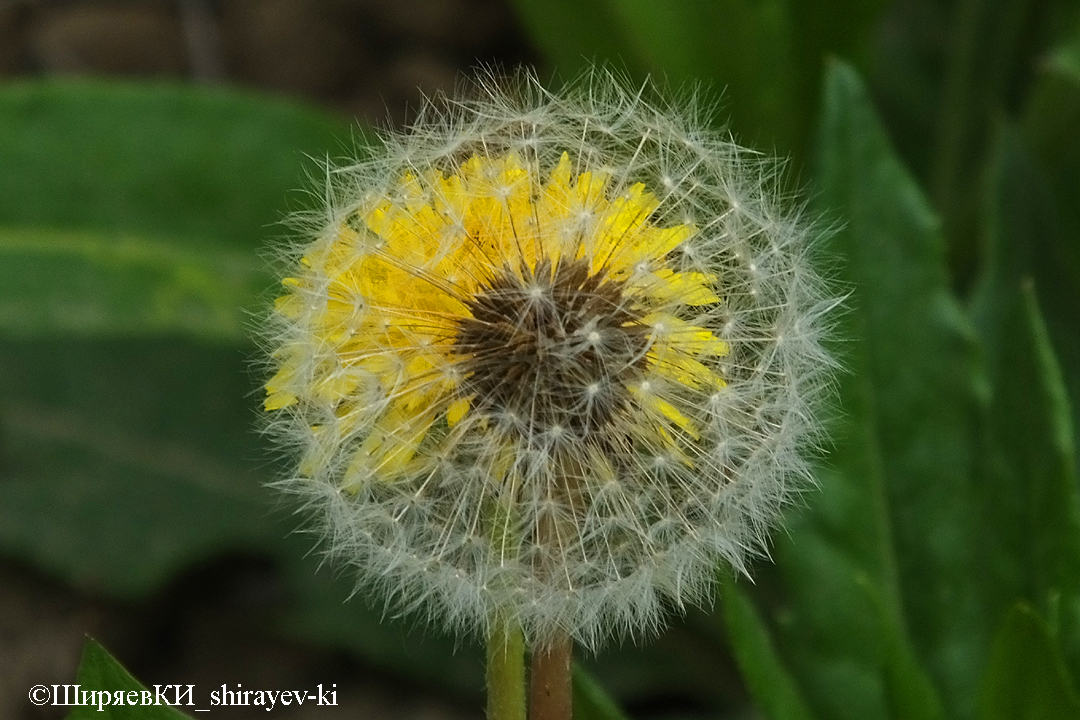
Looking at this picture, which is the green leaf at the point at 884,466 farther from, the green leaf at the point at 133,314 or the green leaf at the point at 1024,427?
the green leaf at the point at 133,314

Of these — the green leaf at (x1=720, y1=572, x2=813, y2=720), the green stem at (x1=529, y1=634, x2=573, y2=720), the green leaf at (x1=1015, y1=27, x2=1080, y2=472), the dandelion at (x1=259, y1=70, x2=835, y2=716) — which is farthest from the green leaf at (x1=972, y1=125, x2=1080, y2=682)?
the green stem at (x1=529, y1=634, x2=573, y2=720)

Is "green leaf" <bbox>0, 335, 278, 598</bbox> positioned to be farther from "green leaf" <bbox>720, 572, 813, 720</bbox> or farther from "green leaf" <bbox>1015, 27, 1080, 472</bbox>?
"green leaf" <bbox>1015, 27, 1080, 472</bbox>

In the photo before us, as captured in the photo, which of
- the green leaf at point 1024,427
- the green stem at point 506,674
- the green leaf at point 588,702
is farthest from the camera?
the green leaf at point 1024,427

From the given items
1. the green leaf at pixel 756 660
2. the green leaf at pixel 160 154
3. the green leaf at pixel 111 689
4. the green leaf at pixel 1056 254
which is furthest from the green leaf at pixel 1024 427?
the green leaf at pixel 160 154

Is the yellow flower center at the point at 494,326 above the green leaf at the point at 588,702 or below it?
above

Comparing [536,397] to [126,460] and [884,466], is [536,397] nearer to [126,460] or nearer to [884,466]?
[884,466]

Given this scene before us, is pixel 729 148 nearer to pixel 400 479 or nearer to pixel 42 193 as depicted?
pixel 400 479

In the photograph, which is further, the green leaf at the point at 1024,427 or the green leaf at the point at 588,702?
the green leaf at the point at 1024,427
